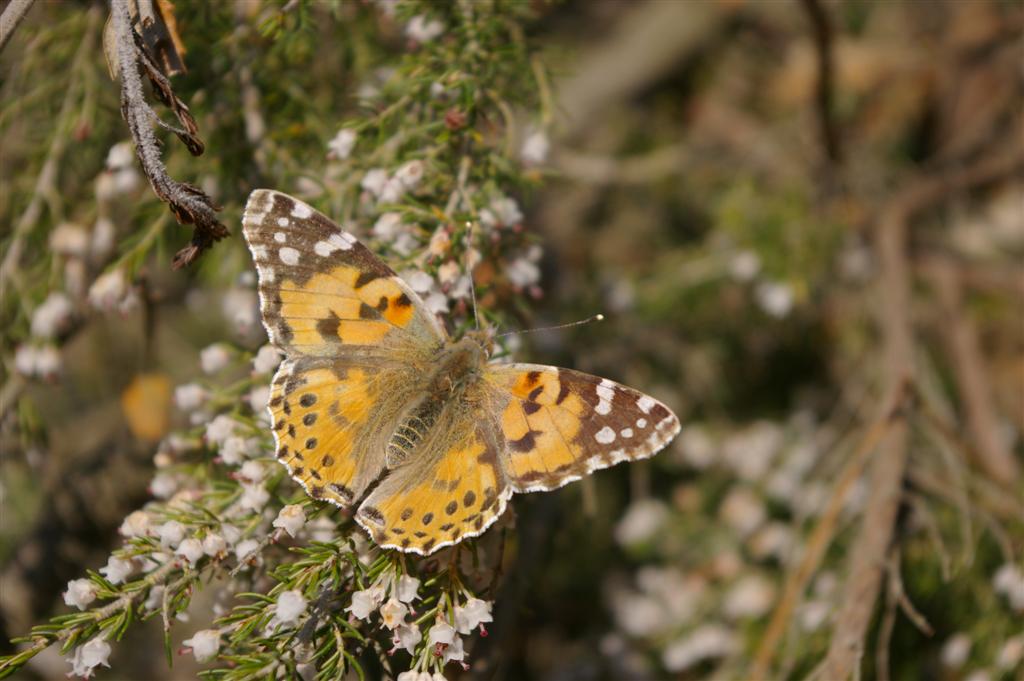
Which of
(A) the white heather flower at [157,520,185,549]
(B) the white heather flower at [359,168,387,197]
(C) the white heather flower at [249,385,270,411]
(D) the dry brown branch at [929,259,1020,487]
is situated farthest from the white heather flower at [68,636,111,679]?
(D) the dry brown branch at [929,259,1020,487]

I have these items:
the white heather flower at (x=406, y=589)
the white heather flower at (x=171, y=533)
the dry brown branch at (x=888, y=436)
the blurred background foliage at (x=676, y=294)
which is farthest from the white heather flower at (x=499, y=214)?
the dry brown branch at (x=888, y=436)

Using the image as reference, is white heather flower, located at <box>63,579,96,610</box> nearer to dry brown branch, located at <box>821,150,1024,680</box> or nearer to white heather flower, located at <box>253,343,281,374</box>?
white heather flower, located at <box>253,343,281,374</box>

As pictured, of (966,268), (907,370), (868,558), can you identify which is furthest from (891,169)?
(868,558)

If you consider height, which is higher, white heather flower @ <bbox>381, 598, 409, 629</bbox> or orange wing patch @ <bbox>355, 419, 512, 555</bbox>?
orange wing patch @ <bbox>355, 419, 512, 555</bbox>

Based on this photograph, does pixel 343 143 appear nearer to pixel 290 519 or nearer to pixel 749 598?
pixel 290 519

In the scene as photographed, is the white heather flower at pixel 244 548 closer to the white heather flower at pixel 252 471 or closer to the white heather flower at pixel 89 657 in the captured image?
the white heather flower at pixel 252 471

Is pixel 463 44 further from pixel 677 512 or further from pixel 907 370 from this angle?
pixel 677 512

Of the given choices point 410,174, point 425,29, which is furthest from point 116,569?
point 425,29
